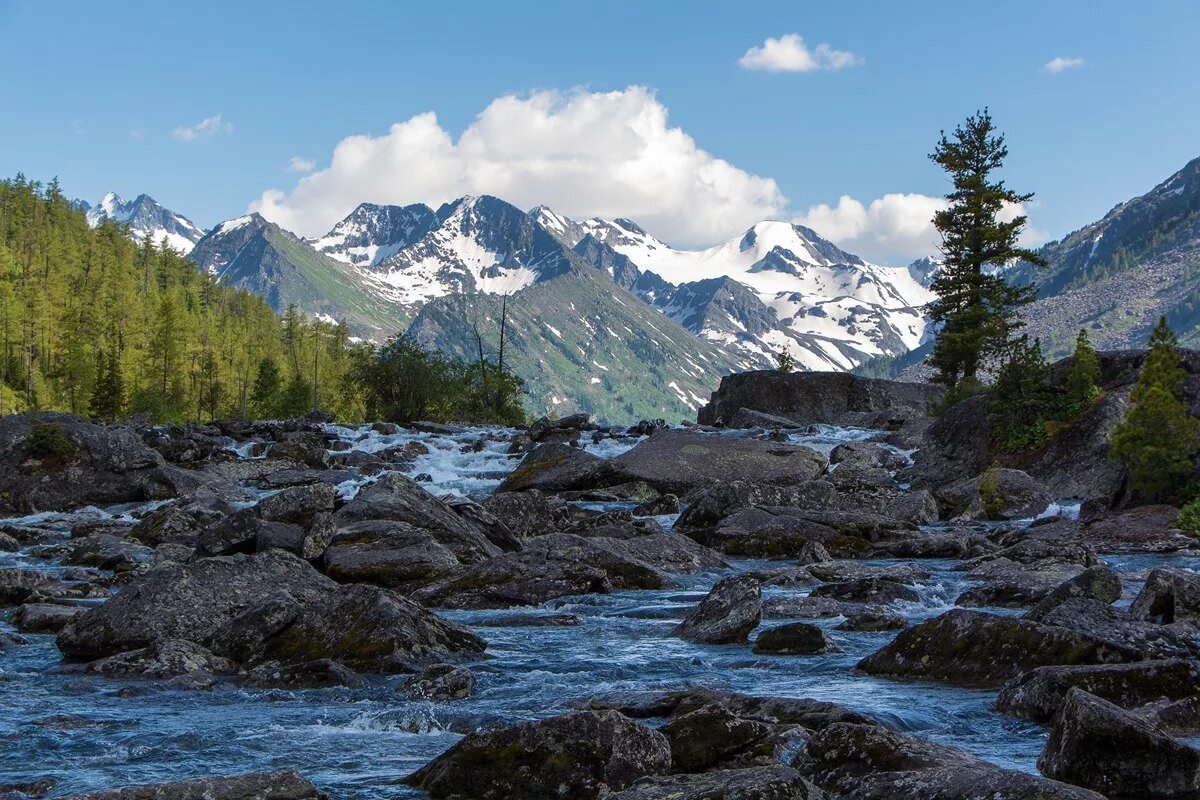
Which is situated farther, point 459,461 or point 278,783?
point 459,461

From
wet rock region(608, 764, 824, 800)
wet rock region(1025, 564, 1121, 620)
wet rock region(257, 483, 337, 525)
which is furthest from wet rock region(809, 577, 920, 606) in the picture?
wet rock region(257, 483, 337, 525)

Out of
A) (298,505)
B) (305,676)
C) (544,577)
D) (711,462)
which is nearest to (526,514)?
(298,505)

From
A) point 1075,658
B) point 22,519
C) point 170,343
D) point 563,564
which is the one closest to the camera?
point 1075,658

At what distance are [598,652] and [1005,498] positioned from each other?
69.9 ft

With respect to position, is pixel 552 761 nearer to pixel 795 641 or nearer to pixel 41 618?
pixel 795 641

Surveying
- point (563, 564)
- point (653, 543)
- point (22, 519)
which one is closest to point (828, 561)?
point (653, 543)

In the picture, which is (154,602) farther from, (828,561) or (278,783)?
(828,561)

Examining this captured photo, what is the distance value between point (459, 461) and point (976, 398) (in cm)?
2401

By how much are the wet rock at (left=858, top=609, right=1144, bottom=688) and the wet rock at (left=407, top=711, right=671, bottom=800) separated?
16.8 feet

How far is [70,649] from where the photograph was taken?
14.0 meters

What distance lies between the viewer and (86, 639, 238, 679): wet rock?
12.7 metres

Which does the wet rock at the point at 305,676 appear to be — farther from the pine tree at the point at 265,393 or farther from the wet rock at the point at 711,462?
the pine tree at the point at 265,393

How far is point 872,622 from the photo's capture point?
15891 mm

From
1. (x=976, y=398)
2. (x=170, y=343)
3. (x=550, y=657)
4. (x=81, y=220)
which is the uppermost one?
(x=81, y=220)
